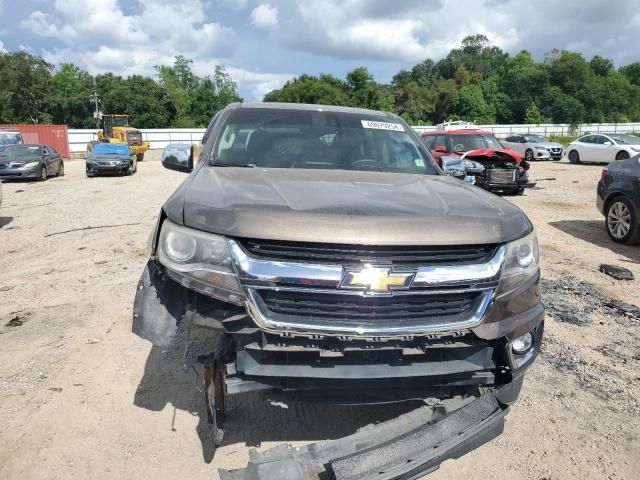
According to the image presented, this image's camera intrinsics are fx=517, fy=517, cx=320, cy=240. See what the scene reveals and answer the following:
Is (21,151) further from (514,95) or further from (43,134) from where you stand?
(514,95)

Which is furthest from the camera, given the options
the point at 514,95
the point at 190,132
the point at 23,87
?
the point at 514,95

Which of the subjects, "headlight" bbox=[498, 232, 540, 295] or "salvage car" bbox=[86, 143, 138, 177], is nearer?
"headlight" bbox=[498, 232, 540, 295]

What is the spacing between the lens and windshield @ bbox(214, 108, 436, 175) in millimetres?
3689

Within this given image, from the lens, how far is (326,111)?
172 inches

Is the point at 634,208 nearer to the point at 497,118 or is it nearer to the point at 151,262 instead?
the point at 151,262

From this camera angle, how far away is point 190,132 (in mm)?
44625

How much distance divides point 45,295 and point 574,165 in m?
25.1

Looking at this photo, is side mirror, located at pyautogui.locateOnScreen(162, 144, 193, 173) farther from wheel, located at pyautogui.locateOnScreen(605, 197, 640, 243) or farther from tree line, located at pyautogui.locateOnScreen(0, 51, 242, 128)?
tree line, located at pyautogui.locateOnScreen(0, 51, 242, 128)

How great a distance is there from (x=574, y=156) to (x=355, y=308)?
27020 millimetres

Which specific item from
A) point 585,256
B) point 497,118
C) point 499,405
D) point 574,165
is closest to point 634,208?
point 585,256

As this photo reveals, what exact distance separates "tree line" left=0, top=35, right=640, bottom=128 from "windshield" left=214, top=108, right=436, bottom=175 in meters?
63.6

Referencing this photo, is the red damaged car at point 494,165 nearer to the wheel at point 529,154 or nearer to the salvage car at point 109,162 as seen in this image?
the salvage car at point 109,162

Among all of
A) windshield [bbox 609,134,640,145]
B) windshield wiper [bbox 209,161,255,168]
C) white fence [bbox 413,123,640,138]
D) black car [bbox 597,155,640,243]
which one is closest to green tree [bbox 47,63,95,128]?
white fence [bbox 413,123,640,138]

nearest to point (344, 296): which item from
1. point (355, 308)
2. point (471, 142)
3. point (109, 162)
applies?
point (355, 308)
